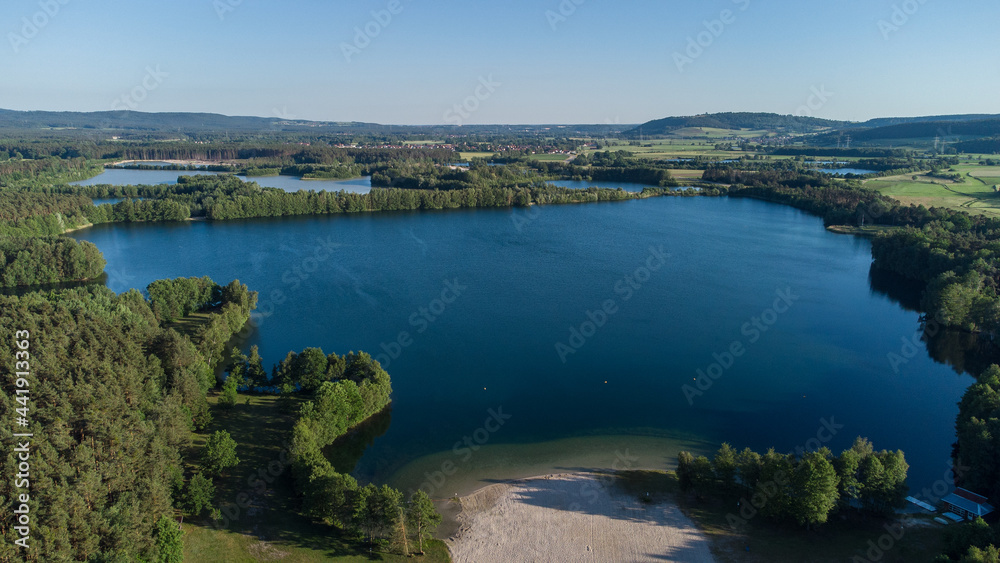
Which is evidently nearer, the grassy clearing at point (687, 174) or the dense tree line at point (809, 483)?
the dense tree line at point (809, 483)

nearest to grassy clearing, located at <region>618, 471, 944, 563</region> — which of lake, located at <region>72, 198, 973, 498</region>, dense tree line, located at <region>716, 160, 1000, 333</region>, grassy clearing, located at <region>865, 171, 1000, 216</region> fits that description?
lake, located at <region>72, 198, 973, 498</region>

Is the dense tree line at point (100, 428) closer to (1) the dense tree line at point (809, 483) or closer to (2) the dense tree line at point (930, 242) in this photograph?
(1) the dense tree line at point (809, 483)

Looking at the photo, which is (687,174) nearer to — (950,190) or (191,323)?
(950,190)

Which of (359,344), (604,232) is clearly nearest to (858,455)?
(359,344)

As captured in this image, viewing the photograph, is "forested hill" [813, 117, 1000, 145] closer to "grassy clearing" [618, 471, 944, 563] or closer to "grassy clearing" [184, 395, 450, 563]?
"grassy clearing" [618, 471, 944, 563]

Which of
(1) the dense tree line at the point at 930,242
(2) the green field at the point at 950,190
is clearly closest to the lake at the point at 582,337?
(1) the dense tree line at the point at 930,242

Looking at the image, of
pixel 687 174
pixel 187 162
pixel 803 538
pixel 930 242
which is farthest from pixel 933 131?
pixel 187 162
